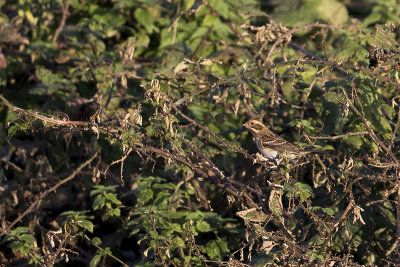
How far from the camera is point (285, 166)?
5.36 m

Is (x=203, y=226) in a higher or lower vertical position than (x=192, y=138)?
lower

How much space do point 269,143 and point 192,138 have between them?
82 centimetres

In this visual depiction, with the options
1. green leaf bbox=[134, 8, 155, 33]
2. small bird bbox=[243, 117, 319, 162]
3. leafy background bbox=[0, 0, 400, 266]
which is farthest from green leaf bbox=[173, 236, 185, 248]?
green leaf bbox=[134, 8, 155, 33]

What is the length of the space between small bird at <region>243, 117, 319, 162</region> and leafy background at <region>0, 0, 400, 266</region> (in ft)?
0.48

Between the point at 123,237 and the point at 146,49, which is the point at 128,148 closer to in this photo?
the point at 123,237

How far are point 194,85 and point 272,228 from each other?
1587 millimetres

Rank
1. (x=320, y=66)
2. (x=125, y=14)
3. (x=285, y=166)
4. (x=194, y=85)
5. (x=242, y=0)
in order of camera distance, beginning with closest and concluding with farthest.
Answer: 1. (x=285, y=166)
2. (x=320, y=66)
3. (x=194, y=85)
4. (x=242, y=0)
5. (x=125, y=14)

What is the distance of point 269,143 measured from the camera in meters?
6.47

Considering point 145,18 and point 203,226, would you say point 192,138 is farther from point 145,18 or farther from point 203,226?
point 145,18

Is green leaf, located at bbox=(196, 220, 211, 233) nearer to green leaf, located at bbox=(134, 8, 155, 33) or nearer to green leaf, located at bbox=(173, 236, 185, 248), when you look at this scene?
green leaf, located at bbox=(173, 236, 185, 248)

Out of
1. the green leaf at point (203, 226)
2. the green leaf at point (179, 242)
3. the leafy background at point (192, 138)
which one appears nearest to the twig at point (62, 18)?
the leafy background at point (192, 138)

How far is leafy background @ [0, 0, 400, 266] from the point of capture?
5.44 metres

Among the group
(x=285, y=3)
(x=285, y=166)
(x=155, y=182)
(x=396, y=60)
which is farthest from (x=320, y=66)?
(x=285, y=3)

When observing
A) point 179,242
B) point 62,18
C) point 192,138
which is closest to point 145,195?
point 179,242
